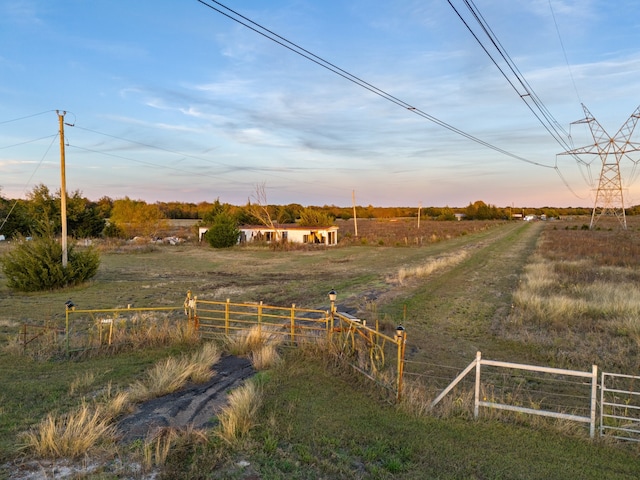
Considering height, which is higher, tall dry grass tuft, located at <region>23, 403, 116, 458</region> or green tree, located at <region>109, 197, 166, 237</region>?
green tree, located at <region>109, 197, 166, 237</region>

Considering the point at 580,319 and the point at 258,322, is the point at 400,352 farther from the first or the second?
the point at 580,319

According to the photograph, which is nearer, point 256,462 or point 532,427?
point 256,462

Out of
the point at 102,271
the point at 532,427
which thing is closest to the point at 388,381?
the point at 532,427

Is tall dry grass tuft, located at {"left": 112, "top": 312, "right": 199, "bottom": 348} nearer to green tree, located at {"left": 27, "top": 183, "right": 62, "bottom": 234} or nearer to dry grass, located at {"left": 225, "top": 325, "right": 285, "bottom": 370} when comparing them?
dry grass, located at {"left": 225, "top": 325, "right": 285, "bottom": 370}

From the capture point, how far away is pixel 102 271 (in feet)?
89.5

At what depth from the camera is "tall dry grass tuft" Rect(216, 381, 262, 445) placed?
547 cm

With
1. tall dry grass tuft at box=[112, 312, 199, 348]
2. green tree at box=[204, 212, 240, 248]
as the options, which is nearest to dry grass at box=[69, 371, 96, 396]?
tall dry grass tuft at box=[112, 312, 199, 348]

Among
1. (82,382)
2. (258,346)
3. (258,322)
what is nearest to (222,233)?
(258,322)

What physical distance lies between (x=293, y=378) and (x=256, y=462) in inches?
110

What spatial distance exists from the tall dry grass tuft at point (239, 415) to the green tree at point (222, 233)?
37.5 metres

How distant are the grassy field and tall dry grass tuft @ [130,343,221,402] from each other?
0.66 m

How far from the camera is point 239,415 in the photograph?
19.0ft

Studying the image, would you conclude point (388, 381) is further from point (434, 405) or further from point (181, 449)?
point (181, 449)

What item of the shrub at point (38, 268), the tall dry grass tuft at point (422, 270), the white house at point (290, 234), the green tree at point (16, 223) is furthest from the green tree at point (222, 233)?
the tall dry grass tuft at point (422, 270)
